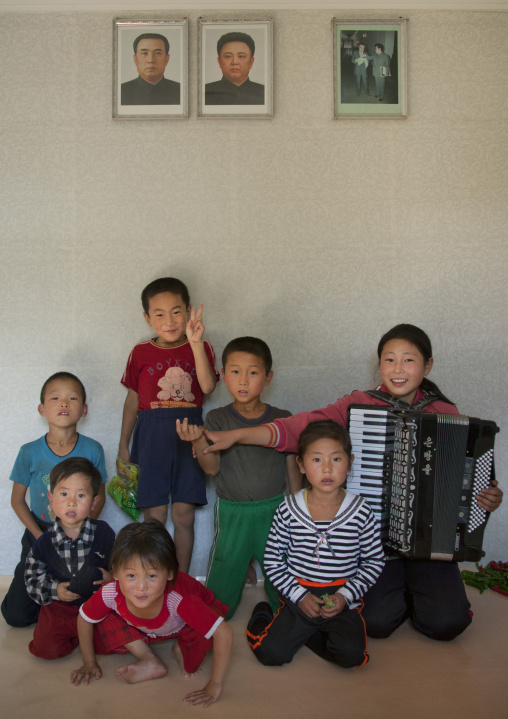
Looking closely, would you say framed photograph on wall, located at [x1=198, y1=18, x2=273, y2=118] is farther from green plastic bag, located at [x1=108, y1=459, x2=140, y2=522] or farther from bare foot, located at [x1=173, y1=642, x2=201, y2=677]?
bare foot, located at [x1=173, y1=642, x2=201, y2=677]

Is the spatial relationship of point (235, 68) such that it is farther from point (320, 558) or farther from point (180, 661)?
point (180, 661)

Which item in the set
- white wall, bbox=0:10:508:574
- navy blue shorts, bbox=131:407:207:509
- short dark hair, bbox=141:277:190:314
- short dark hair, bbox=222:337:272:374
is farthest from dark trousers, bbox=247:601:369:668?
short dark hair, bbox=141:277:190:314

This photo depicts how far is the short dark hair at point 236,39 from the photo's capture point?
9.06 ft

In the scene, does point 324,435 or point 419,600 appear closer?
point 324,435

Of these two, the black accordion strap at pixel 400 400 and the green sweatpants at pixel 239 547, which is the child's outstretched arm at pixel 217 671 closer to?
the green sweatpants at pixel 239 547

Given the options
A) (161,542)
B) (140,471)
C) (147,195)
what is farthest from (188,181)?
(161,542)

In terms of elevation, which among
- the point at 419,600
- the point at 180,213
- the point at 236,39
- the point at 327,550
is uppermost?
the point at 236,39

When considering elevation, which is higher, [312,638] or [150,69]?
[150,69]

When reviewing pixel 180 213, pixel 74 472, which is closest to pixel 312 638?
pixel 74 472

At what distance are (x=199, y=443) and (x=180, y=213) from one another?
111 centimetres

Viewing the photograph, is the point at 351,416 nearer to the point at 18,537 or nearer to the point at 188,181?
the point at 188,181

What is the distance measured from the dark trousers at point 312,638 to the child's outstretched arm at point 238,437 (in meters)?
0.56

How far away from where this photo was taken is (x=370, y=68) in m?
2.78

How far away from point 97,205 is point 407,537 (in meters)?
1.90
